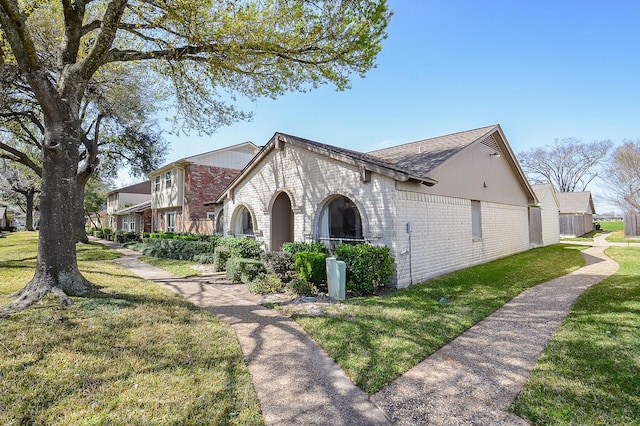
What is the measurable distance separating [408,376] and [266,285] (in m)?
5.47

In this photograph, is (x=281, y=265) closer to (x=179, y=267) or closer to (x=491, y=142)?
(x=179, y=267)

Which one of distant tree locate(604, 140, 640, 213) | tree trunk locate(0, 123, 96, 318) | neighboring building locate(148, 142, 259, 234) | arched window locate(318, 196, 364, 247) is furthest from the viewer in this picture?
distant tree locate(604, 140, 640, 213)

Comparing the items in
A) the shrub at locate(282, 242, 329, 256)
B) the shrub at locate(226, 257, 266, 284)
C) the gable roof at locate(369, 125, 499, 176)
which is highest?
the gable roof at locate(369, 125, 499, 176)

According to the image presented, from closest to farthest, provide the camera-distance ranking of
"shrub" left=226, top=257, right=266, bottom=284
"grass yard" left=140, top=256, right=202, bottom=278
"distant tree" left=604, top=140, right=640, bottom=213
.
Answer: "shrub" left=226, top=257, right=266, bottom=284, "grass yard" left=140, top=256, right=202, bottom=278, "distant tree" left=604, top=140, right=640, bottom=213

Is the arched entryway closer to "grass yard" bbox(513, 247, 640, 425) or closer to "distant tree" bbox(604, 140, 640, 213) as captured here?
"grass yard" bbox(513, 247, 640, 425)

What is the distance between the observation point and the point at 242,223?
15.4m

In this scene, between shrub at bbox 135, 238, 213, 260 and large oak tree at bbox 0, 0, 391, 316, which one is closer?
large oak tree at bbox 0, 0, 391, 316

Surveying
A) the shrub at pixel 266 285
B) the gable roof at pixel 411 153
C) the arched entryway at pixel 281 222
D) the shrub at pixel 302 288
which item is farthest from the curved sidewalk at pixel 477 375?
the arched entryway at pixel 281 222

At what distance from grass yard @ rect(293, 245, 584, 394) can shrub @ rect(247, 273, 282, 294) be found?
2.28m

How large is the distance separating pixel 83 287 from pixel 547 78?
57.3 feet

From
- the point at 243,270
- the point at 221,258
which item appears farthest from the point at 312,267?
the point at 221,258

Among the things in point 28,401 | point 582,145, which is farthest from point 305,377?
point 582,145

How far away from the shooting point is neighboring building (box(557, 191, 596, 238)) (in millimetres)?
33031

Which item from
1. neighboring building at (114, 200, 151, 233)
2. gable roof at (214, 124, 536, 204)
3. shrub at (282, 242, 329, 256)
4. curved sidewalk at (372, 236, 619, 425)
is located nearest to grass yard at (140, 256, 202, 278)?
gable roof at (214, 124, 536, 204)
